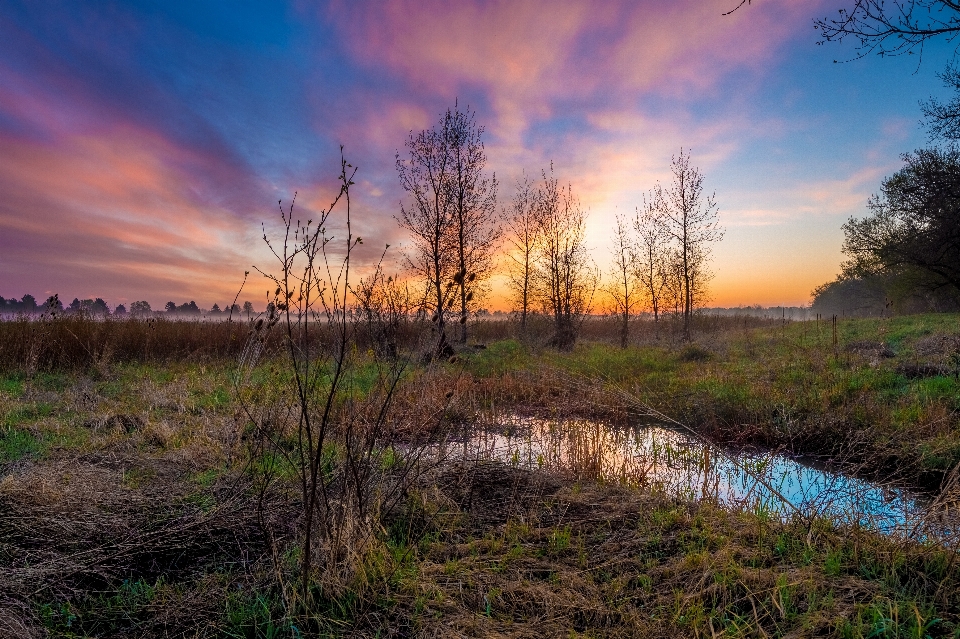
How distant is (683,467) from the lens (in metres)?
5.79

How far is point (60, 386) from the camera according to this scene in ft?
29.6

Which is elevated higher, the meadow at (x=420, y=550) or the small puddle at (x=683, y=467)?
the meadow at (x=420, y=550)

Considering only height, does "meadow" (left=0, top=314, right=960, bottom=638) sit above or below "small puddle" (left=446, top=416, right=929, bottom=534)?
above

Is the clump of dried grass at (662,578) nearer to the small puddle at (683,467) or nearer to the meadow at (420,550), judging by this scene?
the meadow at (420,550)

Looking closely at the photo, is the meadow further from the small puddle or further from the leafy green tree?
the leafy green tree

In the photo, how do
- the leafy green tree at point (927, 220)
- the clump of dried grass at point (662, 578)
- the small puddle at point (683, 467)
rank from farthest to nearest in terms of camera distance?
the leafy green tree at point (927, 220), the small puddle at point (683, 467), the clump of dried grass at point (662, 578)

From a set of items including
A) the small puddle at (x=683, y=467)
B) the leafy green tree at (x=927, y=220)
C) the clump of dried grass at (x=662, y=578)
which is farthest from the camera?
the leafy green tree at (x=927, y=220)

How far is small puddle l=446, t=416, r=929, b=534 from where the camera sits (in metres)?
4.31

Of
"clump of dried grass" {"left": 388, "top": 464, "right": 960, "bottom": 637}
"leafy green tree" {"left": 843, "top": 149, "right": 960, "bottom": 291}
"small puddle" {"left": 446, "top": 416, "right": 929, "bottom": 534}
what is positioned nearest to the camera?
"clump of dried grass" {"left": 388, "top": 464, "right": 960, "bottom": 637}

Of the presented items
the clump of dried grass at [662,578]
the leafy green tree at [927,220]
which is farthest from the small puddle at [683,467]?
the leafy green tree at [927,220]

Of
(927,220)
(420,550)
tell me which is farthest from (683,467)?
(927,220)

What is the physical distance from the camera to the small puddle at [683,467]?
431 centimetres

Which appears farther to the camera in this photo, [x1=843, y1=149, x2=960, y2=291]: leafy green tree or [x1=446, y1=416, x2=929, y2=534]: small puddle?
[x1=843, y1=149, x2=960, y2=291]: leafy green tree

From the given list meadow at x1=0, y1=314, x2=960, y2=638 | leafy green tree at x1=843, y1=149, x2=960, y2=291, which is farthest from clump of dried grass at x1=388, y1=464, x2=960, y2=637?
leafy green tree at x1=843, y1=149, x2=960, y2=291
